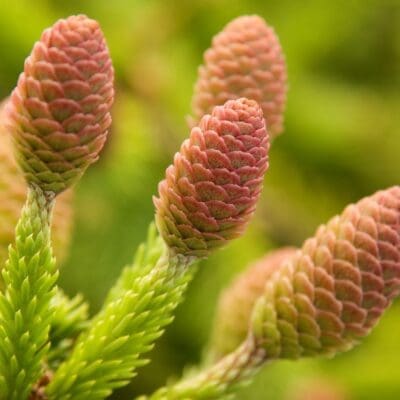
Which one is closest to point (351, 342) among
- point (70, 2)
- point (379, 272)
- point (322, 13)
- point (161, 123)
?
point (379, 272)

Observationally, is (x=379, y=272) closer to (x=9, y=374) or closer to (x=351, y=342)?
(x=351, y=342)

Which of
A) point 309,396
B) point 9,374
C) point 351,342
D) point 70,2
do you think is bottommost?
point 309,396

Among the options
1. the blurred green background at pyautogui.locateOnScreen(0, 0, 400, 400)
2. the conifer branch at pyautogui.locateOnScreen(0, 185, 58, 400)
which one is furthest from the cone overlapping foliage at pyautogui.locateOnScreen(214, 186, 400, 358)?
the blurred green background at pyautogui.locateOnScreen(0, 0, 400, 400)

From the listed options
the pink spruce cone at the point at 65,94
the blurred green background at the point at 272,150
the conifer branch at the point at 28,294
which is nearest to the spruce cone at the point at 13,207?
the conifer branch at the point at 28,294

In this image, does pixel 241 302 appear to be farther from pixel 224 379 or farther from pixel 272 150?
pixel 272 150

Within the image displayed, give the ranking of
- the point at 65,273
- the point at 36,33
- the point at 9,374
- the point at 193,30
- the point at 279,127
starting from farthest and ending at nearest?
1. the point at 193,30
2. the point at 36,33
3. the point at 65,273
4. the point at 279,127
5. the point at 9,374

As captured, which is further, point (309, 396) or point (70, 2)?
point (70, 2)

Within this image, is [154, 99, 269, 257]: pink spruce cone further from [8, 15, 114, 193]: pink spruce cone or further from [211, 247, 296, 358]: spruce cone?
[211, 247, 296, 358]: spruce cone
